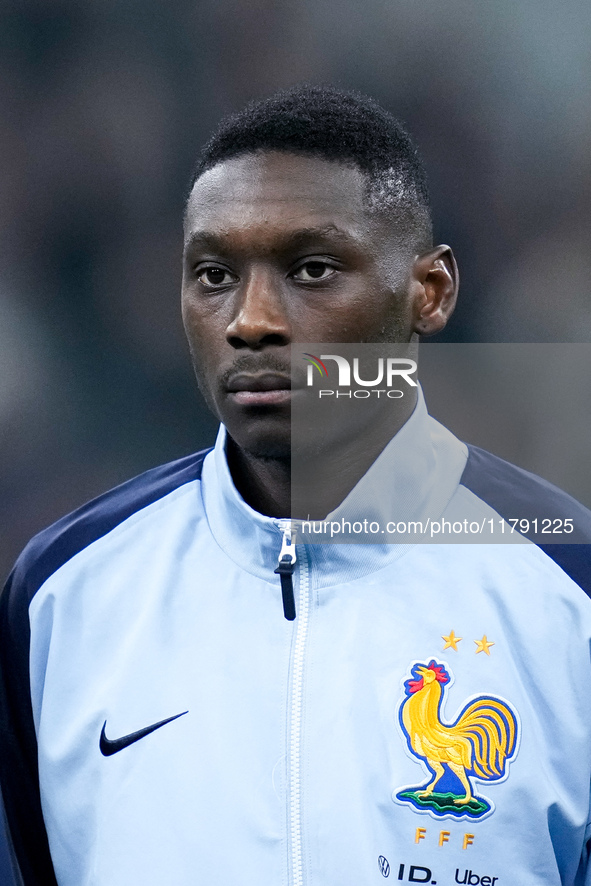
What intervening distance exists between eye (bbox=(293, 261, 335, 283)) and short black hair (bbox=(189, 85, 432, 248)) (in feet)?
0.34

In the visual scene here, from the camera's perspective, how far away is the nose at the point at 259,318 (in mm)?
1012

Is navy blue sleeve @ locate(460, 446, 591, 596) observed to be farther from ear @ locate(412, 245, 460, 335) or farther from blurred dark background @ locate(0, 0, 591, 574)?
blurred dark background @ locate(0, 0, 591, 574)

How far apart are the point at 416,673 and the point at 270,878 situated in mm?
272

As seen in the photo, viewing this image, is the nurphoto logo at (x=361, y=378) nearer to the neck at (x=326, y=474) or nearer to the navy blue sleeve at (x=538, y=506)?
the neck at (x=326, y=474)

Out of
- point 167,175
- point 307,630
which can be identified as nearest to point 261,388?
point 307,630

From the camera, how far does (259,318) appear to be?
1.01 m

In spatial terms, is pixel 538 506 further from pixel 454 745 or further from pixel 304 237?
pixel 304 237

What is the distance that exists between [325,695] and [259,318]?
A: 44cm

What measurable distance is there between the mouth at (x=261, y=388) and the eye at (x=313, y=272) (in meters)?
0.12

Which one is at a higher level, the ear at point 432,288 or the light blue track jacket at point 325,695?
the ear at point 432,288

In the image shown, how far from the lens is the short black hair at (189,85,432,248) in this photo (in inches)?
42.1

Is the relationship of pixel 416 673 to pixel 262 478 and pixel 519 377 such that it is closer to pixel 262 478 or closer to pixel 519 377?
pixel 262 478

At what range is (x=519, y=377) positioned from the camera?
2.10m

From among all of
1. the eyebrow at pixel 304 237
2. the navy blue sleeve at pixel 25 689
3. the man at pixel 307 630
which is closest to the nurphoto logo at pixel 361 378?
the man at pixel 307 630
